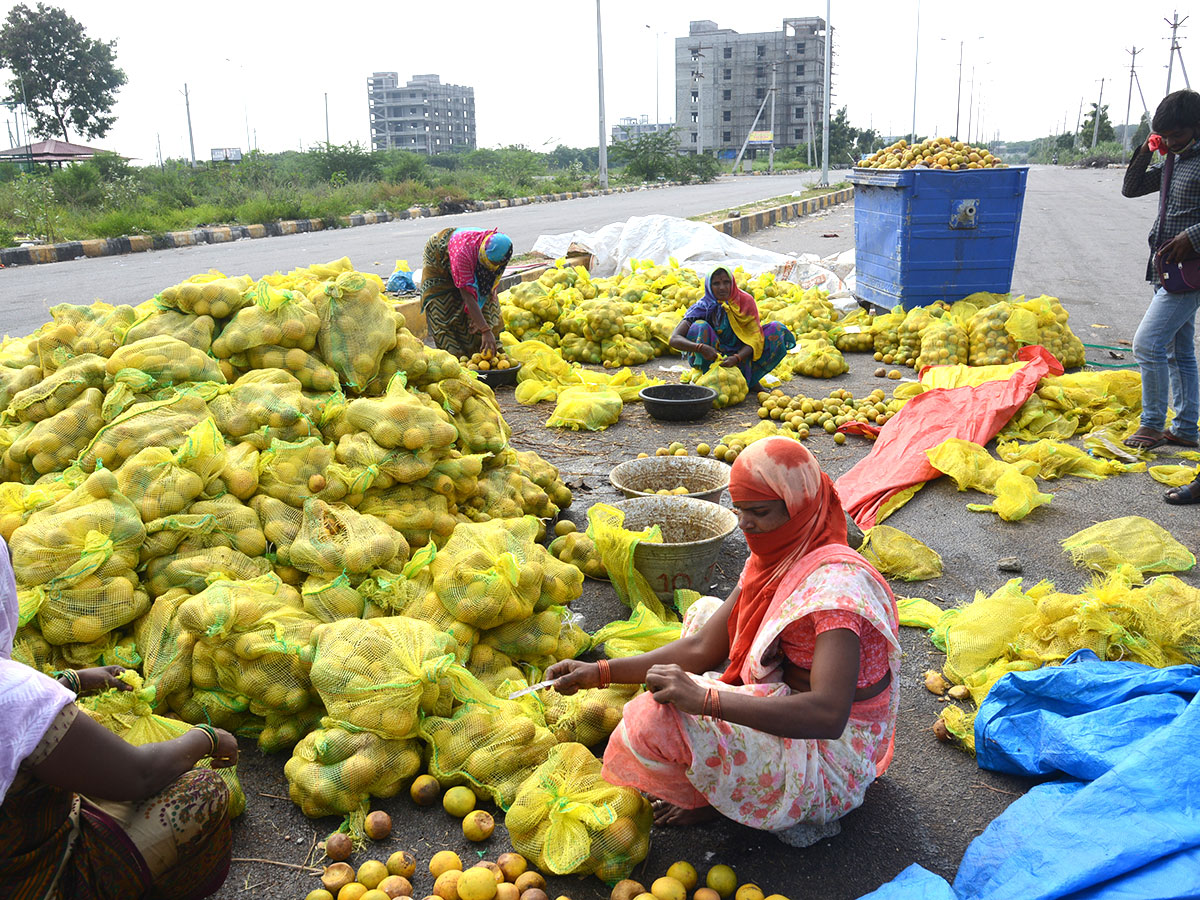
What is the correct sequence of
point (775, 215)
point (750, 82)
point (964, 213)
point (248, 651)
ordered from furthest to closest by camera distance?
point (750, 82) → point (775, 215) → point (964, 213) → point (248, 651)

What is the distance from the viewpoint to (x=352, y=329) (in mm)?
4031

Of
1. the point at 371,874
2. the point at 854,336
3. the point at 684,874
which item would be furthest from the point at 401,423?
the point at 854,336

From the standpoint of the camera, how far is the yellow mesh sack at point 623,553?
11.8 ft

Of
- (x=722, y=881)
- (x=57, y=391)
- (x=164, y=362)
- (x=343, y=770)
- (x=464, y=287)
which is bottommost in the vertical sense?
(x=722, y=881)

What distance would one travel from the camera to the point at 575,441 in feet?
20.1

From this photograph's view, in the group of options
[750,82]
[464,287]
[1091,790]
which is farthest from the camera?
[750,82]

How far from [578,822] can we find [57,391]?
2767mm

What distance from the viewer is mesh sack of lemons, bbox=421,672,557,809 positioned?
8.30 feet

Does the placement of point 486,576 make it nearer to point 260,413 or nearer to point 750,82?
point 260,413

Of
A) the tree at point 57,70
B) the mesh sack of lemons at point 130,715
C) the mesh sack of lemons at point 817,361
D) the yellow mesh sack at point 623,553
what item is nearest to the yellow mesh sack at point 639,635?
the yellow mesh sack at point 623,553

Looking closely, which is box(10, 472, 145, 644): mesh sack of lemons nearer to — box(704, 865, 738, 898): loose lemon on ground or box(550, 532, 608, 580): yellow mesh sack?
box(550, 532, 608, 580): yellow mesh sack

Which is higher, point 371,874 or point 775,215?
point 775,215

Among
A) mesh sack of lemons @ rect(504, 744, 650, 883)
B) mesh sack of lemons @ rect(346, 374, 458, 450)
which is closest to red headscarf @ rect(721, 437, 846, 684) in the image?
mesh sack of lemons @ rect(504, 744, 650, 883)

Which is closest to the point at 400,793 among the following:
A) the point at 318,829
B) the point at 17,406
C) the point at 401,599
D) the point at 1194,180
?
the point at 318,829
